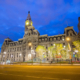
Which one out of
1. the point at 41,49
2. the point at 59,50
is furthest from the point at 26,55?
the point at 59,50

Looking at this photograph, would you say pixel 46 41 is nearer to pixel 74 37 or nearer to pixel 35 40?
pixel 35 40

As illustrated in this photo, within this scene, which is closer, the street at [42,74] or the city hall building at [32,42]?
the street at [42,74]

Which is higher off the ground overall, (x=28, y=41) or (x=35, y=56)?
(x=28, y=41)

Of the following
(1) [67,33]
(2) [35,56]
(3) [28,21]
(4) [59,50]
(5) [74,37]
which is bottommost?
(2) [35,56]

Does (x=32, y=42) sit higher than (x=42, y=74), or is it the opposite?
(x=32, y=42)

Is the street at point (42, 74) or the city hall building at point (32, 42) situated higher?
the city hall building at point (32, 42)

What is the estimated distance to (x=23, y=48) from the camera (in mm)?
64625

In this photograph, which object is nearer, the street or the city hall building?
the street

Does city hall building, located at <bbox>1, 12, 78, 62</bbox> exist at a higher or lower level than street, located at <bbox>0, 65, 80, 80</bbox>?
higher

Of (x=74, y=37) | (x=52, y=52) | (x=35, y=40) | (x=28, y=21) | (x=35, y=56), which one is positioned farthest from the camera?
(x=28, y=21)

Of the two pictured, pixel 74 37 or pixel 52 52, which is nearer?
pixel 52 52

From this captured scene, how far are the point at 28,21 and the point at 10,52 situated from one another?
3530 centimetres

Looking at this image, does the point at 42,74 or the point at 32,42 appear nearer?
the point at 42,74

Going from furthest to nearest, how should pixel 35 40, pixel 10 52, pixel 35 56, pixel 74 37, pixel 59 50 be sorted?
pixel 10 52, pixel 35 40, pixel 35 56, pixel 74 37, pixel 59 50
